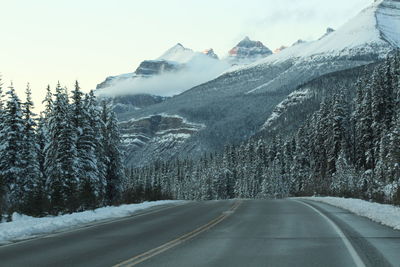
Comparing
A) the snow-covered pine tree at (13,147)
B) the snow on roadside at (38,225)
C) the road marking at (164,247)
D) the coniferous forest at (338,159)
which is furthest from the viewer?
the coniferous forest at (338,159)

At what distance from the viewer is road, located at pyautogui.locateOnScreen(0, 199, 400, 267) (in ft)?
29.4

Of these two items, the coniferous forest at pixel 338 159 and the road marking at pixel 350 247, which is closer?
the road marking at pixel 350 247

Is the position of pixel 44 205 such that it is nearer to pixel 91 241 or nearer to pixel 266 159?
pixel 91 241

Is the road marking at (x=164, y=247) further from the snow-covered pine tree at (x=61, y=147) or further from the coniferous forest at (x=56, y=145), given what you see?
the snow-covered pine tree at (x=61, y=147)

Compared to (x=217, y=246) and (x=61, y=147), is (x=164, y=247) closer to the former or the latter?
(x=217, y=246)

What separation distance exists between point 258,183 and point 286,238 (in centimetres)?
9703

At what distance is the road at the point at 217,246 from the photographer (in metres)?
8.96

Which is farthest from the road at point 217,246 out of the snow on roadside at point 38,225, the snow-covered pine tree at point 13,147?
the snow-covered pine tree at point 13,147

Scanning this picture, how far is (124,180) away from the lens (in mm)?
49844

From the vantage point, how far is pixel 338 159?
191 ft

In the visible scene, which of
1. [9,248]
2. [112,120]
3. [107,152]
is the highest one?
[112,120]

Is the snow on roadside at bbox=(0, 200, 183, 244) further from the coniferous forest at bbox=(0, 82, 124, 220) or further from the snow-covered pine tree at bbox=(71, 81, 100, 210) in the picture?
the snow-covered pine tree at bbox=(71, 81, 100, 210)

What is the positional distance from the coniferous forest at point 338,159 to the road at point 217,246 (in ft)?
28.9

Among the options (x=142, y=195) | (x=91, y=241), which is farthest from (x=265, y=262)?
(x=142, y=195)
